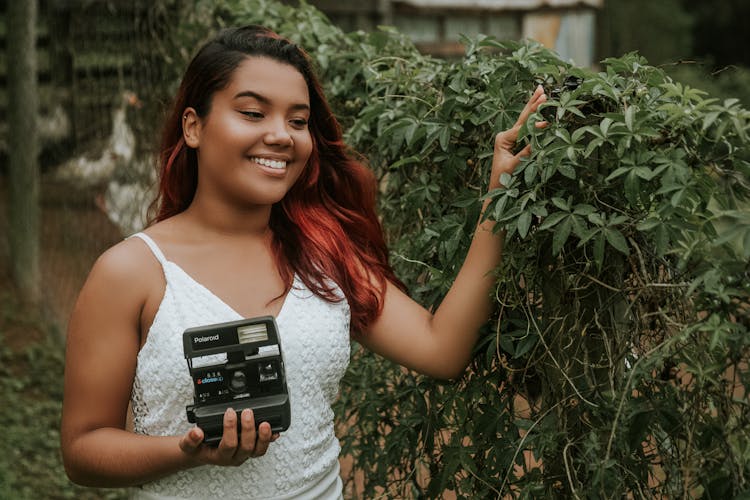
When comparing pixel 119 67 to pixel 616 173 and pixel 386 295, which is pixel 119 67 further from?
pixel 616 173

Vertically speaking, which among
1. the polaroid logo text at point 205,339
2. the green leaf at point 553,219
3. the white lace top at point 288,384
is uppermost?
the green leaf at point 553,219

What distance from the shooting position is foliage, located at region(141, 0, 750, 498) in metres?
1.54

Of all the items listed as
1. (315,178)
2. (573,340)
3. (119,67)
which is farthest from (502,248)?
(119,67)

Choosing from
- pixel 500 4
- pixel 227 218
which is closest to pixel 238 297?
pixel 227 218

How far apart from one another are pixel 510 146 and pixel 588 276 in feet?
0.96

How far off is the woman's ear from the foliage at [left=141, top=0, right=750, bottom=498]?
0.47 metres

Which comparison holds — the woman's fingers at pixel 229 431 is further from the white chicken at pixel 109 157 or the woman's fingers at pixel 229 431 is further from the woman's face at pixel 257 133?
the white chicken at pixel 109 157

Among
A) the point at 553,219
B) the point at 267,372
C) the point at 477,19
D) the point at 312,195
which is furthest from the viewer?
the point at 477,19

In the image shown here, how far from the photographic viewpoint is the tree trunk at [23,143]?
611 centimetres

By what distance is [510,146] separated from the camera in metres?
1.84

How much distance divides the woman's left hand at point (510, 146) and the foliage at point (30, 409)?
268 cm

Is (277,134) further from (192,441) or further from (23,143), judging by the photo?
(23,143)

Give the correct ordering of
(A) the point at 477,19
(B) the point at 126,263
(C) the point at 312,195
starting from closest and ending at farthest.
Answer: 1. (B) the point at 126,263
2. (C) the point at 312,195
3. (A) the point at 477,19

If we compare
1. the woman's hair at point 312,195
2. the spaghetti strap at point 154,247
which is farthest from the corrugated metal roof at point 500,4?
the spaghetti strap at point 154,247
